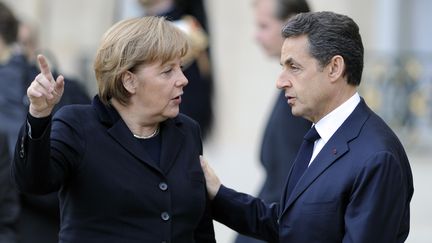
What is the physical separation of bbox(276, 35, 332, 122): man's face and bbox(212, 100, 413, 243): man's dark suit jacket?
0.38 ft

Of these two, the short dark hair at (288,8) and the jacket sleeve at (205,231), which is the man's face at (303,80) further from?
the short dark hair at (288,8)

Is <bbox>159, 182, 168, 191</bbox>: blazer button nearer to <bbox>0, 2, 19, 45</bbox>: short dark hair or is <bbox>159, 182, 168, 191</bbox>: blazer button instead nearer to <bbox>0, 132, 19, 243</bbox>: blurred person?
<bbox>0, 132, 19, 243</bbox>: blurred person

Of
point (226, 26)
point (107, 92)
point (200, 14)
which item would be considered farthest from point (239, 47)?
point (107, 92)

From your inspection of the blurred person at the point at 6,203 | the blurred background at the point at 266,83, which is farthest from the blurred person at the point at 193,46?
the blurred background at the point at 266,83

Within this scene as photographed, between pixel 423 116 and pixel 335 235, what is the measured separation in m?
7.10

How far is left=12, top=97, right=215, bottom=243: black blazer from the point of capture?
404 cm

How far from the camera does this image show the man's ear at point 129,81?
415cm

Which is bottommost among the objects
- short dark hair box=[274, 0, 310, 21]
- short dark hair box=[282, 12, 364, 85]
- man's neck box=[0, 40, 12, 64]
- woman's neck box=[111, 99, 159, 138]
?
man's neck box=[0, 40, 12, 64]

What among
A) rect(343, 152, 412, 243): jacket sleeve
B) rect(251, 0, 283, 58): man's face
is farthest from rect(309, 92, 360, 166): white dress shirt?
rect(251, 0, 283, 58): man's face

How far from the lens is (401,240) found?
3.93 meters

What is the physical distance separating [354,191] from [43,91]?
1.00m

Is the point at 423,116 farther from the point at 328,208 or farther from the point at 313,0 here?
the point at 328,208

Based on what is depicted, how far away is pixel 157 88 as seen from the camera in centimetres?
418

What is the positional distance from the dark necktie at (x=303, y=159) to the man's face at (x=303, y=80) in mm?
64
